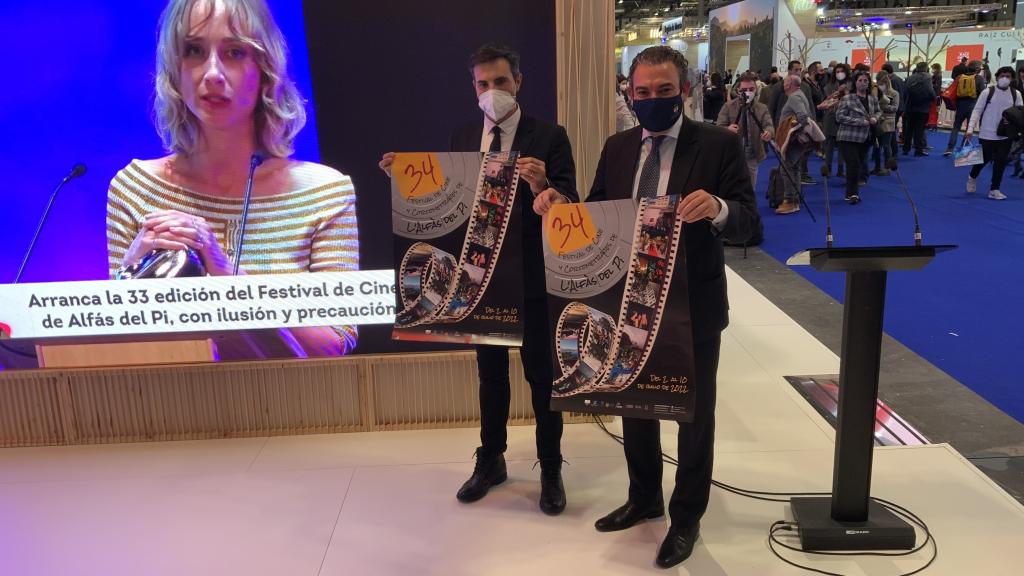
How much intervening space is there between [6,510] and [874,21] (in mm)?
20372

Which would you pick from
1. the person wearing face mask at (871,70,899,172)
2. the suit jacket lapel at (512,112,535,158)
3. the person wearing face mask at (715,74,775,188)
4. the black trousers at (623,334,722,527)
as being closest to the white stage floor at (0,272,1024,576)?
the black trousers at (623,334,722,527)

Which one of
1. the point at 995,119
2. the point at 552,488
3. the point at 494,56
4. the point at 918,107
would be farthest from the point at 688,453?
the point at 918,107

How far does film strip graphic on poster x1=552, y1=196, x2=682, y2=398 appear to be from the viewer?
229 cm

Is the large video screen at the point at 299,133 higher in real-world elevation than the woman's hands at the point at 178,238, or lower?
higher

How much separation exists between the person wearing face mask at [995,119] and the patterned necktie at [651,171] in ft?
26.5

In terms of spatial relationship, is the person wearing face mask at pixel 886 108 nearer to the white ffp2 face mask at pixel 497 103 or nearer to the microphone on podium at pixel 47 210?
the white ffp2 face mask at pixel 497 103

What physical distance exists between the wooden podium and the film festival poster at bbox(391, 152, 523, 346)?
1320 mm

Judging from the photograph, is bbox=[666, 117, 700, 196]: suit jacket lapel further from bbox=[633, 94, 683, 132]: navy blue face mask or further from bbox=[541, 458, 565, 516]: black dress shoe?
bbox=[541, 458, 565, 516]: black dress shoe

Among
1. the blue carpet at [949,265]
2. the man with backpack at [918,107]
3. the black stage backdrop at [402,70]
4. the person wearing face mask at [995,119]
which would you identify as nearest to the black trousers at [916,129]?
the man with backpack at [918,107]

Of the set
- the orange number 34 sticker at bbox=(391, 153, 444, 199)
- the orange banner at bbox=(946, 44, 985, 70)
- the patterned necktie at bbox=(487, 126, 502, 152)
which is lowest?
the orange number 34 sticker at bbox=(391, 153, 444, 199)

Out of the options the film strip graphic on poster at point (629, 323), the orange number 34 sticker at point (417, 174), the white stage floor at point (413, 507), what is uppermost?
the orange number 34 sticker at point (417, 174)

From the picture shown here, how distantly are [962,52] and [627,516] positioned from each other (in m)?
19.9

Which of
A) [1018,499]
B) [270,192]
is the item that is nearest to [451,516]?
[270,192]

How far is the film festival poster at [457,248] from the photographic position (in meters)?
2.61
